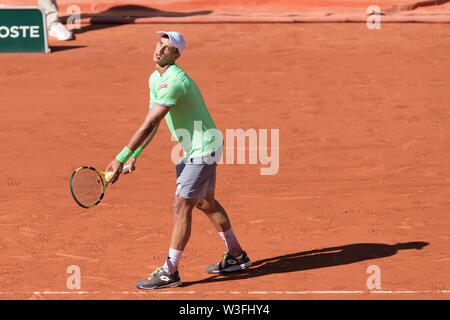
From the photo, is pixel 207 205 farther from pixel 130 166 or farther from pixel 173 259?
pixel 130 166

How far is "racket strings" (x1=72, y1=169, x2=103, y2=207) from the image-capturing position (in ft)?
25.5

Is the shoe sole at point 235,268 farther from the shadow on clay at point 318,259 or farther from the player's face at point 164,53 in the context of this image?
the player's face at point 164,53

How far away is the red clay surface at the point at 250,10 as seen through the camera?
19719 mm

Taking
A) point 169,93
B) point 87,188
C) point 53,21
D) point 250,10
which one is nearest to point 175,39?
point 169,93

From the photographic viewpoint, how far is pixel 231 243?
8.18 metres

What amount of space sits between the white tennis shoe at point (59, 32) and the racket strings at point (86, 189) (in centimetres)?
1125

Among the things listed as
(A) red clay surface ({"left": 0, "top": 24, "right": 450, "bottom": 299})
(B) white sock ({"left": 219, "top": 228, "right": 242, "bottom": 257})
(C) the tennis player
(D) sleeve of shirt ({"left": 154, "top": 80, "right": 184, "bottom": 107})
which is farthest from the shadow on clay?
(D) sleeve of shirt ({"left": 154, "top": 80, "right": 184, "bottom": 107})

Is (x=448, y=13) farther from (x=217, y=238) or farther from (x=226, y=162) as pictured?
(x=217, y=238)

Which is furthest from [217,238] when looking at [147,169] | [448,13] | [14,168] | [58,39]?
[448,13]

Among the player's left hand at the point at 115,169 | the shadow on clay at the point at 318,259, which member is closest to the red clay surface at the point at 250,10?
the shadow on clay at the point at 318,259

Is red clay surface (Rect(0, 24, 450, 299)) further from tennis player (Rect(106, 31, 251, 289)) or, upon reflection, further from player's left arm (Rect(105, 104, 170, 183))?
player's left arm (Rect(105, 104, 170, 183))
